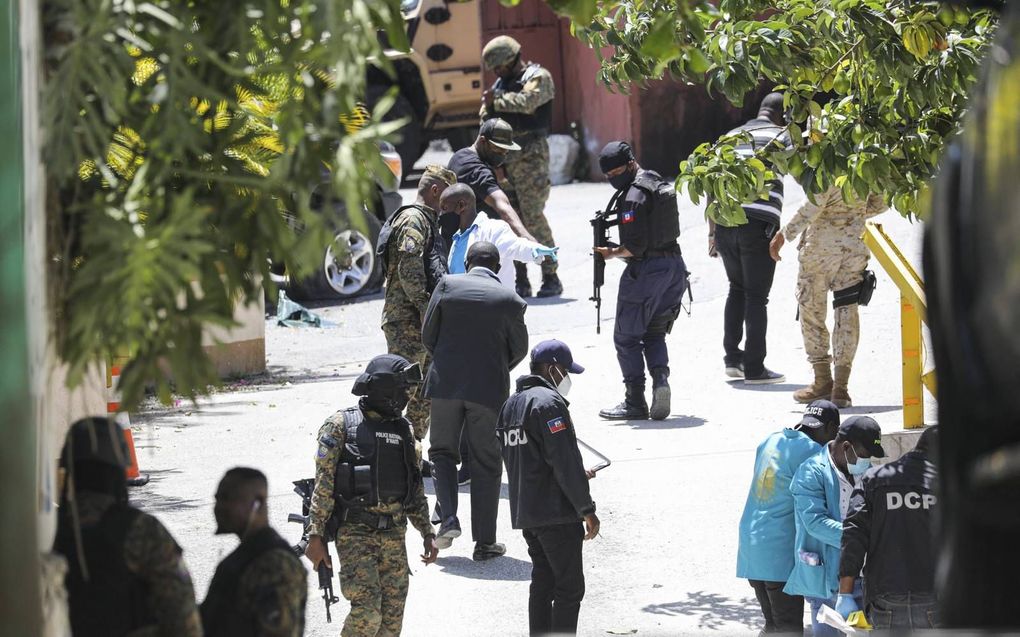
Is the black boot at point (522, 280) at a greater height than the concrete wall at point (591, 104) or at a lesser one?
lesser

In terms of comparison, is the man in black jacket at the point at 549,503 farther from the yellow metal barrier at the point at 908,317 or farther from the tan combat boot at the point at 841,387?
the tan combat boot at the point at 841,387

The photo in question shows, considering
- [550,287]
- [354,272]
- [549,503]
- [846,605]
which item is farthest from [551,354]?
[354,272]

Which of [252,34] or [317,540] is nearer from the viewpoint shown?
[252,34]

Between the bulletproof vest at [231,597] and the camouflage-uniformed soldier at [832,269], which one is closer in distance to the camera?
the bulletproof vest at [231,597]

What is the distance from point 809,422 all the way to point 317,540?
7.58 ft

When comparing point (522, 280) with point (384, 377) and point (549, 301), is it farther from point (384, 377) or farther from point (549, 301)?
point (384, 377)

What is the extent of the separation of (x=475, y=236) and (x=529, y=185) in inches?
177

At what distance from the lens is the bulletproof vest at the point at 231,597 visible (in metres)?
3.68

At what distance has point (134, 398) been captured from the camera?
2834 millimetres

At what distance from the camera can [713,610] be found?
6.91 m

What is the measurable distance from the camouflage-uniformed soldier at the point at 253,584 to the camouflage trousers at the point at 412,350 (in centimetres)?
465

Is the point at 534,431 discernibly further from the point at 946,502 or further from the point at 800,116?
the point at 946,502

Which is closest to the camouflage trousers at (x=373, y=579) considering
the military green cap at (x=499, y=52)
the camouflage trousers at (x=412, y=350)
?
the camouflage trousers at (x=412, y=350)

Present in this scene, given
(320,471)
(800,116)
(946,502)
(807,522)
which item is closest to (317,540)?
(320,471)
